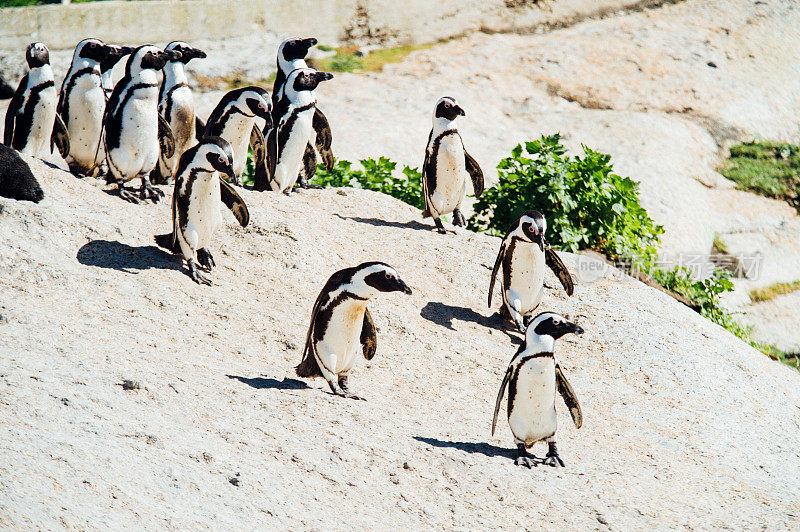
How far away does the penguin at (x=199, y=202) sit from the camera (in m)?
5.87

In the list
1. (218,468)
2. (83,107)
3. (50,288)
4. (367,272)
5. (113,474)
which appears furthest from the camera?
(83,107)

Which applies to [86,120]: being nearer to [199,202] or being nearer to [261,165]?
[261,165]

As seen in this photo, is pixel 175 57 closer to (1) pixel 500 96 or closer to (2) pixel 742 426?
(2) pixel 742 426

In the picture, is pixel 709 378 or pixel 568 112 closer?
pixel 709 378

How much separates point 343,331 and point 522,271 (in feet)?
6.56

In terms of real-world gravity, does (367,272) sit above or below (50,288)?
above

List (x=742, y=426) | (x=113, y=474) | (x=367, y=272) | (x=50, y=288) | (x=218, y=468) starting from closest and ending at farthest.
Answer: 1. (x=113, y=474)
2. (x=218, y=468)
3. (x=367, y=272)
4. (x=50, y=288)
5. (x=742, y=426)

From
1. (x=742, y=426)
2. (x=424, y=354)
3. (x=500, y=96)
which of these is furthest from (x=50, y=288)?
(x=500, y=96)

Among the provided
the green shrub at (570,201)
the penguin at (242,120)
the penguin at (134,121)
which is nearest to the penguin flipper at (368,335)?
the penguin at (242,120)

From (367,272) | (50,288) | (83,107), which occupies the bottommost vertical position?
(50,288)

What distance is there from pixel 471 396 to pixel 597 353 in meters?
1.40

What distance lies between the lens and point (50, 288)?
543 centimetres

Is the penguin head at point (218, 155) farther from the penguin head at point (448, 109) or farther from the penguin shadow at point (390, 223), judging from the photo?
the penguin head at point (448, 109)

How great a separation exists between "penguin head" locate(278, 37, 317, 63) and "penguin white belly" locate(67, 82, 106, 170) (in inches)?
76.4
